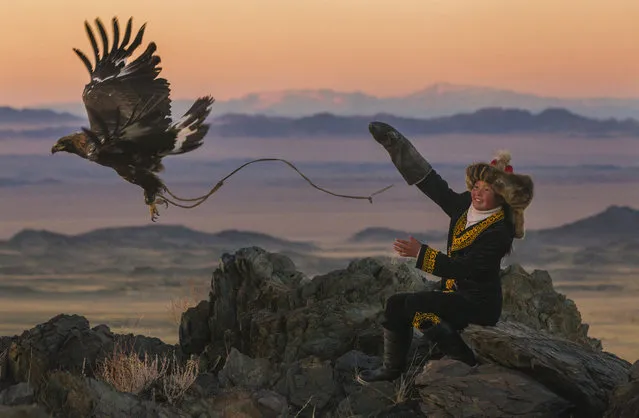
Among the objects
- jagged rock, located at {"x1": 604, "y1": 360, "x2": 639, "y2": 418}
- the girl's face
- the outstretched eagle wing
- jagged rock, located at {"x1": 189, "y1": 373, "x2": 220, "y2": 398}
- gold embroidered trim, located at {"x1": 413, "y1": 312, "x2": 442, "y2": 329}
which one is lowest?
jagged rock, located at {"x1": 189, "y1": 373, "x2": 220, "y2": 398}

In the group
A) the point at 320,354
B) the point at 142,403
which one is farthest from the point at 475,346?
the point at 142,403

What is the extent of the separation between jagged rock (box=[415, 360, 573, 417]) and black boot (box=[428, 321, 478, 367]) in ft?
0.88

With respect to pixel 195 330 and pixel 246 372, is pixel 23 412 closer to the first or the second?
pixel 246 372

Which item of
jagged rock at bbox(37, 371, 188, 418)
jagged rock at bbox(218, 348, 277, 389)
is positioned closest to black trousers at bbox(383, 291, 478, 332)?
jagged rock at bbox(218, 348, 277, 389)

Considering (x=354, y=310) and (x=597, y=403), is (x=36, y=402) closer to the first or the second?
(x=354, y=310)

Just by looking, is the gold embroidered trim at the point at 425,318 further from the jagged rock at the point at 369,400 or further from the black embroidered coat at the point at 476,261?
the jagged rock at the point at 369,400

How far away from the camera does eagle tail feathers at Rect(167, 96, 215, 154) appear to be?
14.3 meters

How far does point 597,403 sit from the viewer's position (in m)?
11.1

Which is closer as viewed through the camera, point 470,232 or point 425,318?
point 470,232

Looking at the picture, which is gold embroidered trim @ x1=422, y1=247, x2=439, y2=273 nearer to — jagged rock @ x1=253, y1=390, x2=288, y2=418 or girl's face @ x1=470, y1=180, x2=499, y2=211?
girl's face @ x1=470, y1=180, x2=499, y2=211

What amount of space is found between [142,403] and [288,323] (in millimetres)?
2319

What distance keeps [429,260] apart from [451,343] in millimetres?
1137

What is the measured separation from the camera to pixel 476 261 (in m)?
11.0

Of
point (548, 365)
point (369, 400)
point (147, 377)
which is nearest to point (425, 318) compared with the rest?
point (369, 400)
